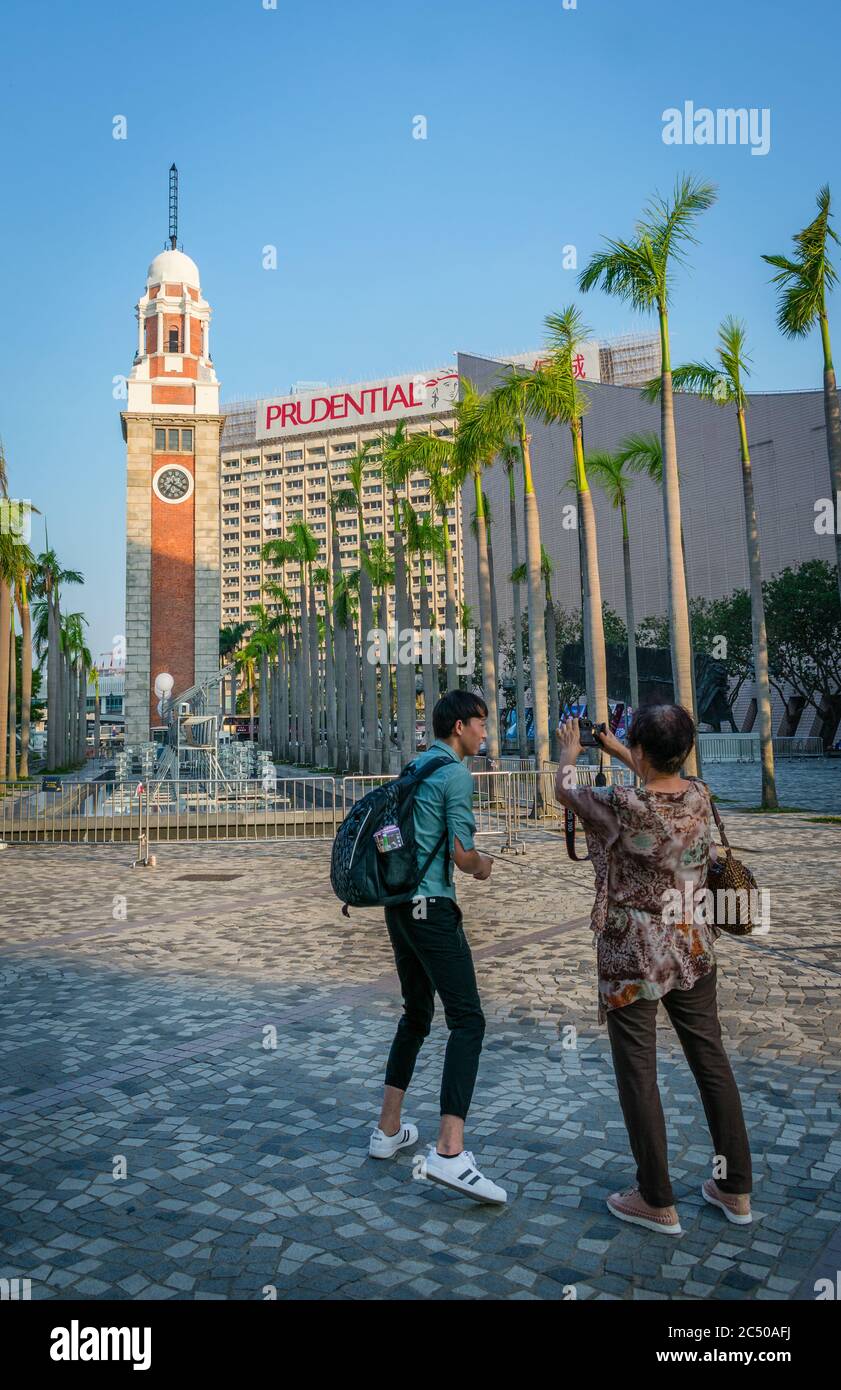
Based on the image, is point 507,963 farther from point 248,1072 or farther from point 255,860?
point 255,860

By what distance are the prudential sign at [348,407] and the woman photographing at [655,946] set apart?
9020 centimetres

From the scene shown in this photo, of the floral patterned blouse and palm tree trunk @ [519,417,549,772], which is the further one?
palm tree trunk @ [519,417,549,772]

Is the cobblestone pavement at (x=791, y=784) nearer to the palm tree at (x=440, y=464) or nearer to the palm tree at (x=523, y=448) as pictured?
the palm tree at (x=523, y=448)

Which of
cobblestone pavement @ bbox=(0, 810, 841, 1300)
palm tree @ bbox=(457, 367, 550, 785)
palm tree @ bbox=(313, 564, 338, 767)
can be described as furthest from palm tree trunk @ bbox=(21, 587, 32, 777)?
cobblestone pavement @ bbox=(0, 810, 841, 1300)

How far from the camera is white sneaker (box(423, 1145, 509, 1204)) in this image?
12.1 ft

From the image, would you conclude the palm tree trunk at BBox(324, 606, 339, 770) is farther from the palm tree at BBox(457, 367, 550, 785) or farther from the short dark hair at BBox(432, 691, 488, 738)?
the short dark hair at BBox(432, 691, 488, 738)

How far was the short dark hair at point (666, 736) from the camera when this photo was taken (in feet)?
11.3

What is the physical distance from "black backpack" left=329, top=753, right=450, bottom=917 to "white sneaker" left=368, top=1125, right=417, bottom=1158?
3.42 feet

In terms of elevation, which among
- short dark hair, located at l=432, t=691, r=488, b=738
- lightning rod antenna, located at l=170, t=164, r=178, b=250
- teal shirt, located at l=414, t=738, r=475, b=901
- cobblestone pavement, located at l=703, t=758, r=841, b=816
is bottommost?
cobblestone pavement, located at l=703, t=758, r=841, b=816

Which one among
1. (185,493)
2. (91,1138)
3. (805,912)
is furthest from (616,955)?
(185,493)

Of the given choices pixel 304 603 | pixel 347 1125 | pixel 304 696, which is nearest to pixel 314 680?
pixel 304 603

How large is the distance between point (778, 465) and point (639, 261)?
2397 inches

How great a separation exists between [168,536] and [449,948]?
4594cm

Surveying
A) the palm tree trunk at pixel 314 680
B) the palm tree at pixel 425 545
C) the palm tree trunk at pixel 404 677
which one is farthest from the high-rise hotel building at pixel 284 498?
the palm tree trunk at pixel 404 677
